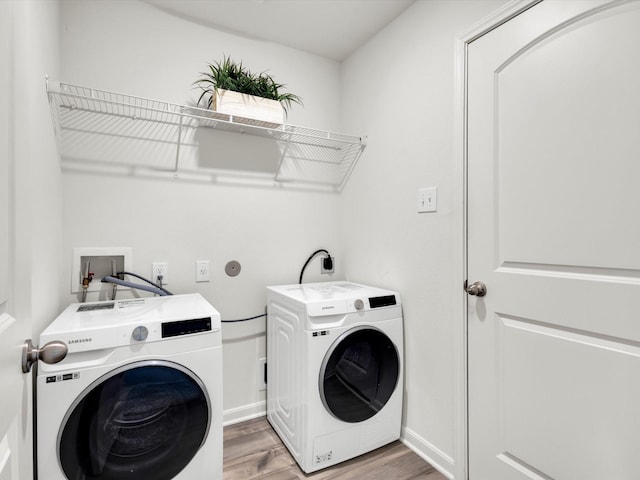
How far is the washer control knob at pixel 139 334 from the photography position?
1248 mm

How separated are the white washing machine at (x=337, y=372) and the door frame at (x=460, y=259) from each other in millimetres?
338

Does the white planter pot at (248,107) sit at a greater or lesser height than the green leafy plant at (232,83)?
lesser

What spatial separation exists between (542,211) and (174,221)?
5.80ft

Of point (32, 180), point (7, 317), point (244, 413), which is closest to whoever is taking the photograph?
point (7, 317)

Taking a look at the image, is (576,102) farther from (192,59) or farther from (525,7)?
(192,59)

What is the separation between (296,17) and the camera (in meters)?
1.95

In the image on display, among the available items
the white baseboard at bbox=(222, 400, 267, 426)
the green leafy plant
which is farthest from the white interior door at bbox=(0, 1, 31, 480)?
the white baseboard at bbox=(222, 400, 267, 426)

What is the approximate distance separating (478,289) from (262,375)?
4.60 ft

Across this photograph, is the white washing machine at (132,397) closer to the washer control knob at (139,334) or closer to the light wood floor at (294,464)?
the washer control knob at (139,334)

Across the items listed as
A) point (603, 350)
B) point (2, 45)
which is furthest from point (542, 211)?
point (2, 45)

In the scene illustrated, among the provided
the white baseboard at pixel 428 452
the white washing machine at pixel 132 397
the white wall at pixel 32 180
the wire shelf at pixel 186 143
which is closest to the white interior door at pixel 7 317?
the white wall at pixel 32 180

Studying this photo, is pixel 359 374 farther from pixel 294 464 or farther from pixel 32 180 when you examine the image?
pixel 32 180

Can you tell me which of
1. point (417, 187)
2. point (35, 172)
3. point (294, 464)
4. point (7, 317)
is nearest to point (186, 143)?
point (35, 172)

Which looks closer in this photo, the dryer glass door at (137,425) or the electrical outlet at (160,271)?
the dryer glass door at (137,425)
